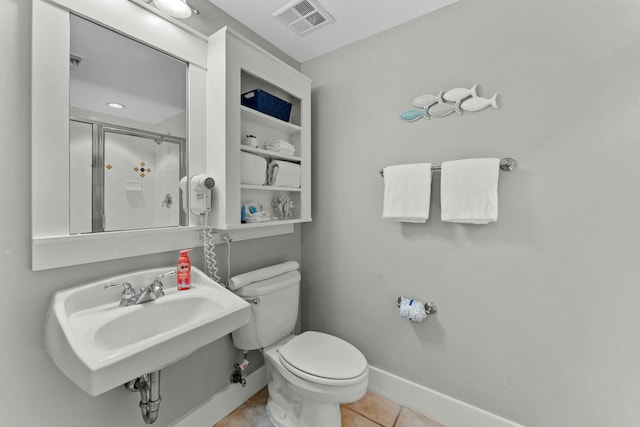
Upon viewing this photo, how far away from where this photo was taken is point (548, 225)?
128cm

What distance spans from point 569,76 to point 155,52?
1.89 m

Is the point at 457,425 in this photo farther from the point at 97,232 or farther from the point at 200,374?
the point at 97,232

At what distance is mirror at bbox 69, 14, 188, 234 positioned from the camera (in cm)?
106

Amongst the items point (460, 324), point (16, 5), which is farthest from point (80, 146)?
point (460, 324)

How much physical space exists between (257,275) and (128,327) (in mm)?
646

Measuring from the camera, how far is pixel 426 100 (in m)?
1.54

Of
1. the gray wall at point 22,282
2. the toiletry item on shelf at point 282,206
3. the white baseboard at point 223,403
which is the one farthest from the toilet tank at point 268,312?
the gray wall at point 22,282

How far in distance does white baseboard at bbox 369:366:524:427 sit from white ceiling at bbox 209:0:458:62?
7.11ft

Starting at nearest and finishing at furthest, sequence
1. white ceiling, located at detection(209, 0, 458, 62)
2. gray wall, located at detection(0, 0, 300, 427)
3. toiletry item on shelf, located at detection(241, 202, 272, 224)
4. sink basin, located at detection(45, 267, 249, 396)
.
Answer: sink basin, located at detection(45, 267, 249, 396) < gray wall, located at detection(0, 0, 300, 427) < white ceiling, located at detection(209, 0, 458, 62) < toiletry item on shelf, located at detection(241, 202, 272, 224)

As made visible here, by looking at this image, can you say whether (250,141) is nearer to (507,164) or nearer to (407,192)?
(407,192)

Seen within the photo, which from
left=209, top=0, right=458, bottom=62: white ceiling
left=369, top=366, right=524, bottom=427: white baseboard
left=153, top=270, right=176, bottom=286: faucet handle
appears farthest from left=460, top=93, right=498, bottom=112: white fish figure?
left=153, top=270, right=176, bottom=286: faucet handle

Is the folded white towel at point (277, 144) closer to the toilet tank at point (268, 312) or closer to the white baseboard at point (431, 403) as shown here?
the toilet tank at point (268, 312)

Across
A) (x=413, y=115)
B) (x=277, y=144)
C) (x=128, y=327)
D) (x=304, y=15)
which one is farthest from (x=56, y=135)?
(x=413, y=115)

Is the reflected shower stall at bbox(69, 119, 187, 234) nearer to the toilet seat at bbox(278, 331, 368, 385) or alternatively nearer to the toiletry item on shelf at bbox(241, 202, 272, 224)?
the toiletry item on shelf at bbox(241, 202, 272, 224)
